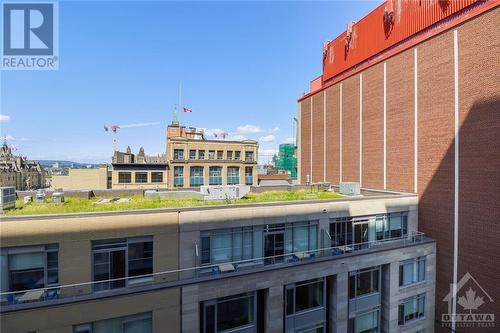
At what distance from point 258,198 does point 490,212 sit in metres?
15.8

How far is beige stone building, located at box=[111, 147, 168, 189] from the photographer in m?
55.3

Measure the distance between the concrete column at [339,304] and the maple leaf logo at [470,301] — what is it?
30.7 ft

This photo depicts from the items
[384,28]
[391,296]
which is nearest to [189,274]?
[391,296]

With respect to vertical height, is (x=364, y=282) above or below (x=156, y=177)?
below

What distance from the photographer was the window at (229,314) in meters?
14.8

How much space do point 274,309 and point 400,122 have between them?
2008 cm

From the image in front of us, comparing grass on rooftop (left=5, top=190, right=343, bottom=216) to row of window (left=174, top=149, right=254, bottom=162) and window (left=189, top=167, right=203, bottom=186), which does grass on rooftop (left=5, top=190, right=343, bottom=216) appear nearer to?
window (left=189, top=167, right=203, bottom=186)

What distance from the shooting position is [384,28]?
29406 millimetres

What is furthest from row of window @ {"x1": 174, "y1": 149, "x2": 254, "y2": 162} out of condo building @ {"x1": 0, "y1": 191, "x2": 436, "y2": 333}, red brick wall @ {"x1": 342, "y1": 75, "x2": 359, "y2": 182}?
condo building @ {"x1": 0, "y1": 191, "x2": 436, "y2": 333}

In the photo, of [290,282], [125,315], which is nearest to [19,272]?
[125,315]

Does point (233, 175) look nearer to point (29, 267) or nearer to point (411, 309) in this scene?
point (411, 309)

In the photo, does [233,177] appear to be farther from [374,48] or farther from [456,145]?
[456,145]

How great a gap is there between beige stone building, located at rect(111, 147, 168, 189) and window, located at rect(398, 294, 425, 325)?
4726 cm

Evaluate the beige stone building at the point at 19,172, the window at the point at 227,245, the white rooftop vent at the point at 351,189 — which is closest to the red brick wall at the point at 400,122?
the white rooftop vent at the point at 351,189
